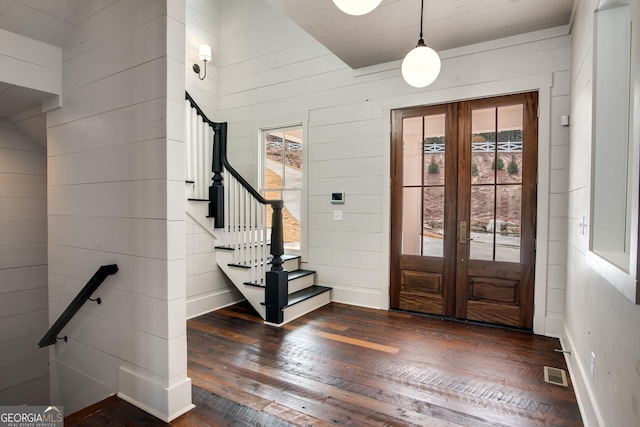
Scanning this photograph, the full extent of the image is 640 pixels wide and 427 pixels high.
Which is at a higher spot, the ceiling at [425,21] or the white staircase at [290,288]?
the ceiling at [425,21]

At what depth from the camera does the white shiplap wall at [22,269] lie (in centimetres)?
Result: 343

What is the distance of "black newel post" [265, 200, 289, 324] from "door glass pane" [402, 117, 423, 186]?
4.84 ft

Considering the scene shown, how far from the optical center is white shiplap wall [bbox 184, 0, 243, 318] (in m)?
3.78

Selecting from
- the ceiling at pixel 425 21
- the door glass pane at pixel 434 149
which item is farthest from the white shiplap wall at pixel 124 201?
the door glass pane at pixel 434 149

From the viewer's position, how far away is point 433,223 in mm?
3650

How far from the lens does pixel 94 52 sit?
2346 millimetres

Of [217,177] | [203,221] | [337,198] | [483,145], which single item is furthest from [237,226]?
[483,145]

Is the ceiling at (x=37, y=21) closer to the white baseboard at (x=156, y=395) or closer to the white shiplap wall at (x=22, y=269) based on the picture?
the white shiplap wall at (x=22, y=269)

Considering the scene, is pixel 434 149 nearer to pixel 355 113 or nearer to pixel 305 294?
pixel 355 113

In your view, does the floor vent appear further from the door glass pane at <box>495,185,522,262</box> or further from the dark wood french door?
the door glass pane at <box>495,185,522,262</box>

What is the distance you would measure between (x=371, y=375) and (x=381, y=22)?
9.71ft

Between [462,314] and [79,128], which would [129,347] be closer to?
[79,128]

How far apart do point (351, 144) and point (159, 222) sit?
2.62 m

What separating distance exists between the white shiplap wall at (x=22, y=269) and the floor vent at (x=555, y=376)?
15.6ft
